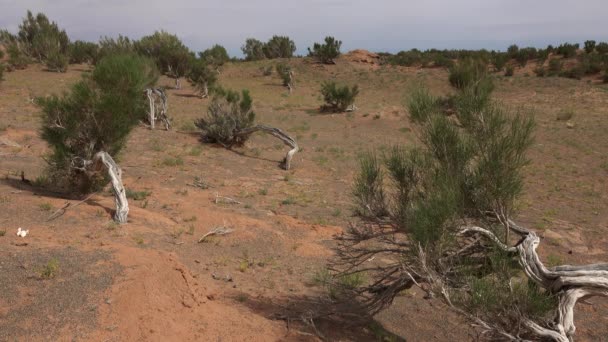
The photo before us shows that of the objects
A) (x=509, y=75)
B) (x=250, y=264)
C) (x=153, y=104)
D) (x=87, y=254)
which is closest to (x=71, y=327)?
(x=87, y=254)

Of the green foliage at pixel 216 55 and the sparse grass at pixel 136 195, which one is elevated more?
the green foliage at pixel 216 55

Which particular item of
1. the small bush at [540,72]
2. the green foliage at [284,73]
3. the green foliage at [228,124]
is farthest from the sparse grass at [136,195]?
the small bush at [540,72]

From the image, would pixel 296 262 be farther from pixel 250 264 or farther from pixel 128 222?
pixel 128 222

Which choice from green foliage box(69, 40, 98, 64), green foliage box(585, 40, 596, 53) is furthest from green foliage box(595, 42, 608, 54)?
green foliage box(69, 40, 98, 64)

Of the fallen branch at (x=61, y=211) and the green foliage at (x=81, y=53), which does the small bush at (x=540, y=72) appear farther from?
the fallen branch at (x=61, y=211)

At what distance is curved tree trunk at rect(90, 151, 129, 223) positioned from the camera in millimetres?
8141

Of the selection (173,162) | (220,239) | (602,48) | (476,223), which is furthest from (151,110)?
(602,48)

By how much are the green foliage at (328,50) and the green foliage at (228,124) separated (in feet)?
84.2

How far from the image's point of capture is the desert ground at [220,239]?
5.20m

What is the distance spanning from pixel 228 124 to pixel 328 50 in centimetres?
2722

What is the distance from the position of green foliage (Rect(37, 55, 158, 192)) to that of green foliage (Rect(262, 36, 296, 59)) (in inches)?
1805

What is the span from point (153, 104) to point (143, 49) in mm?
16122

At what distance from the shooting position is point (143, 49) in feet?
106

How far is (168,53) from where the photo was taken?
100 feet
